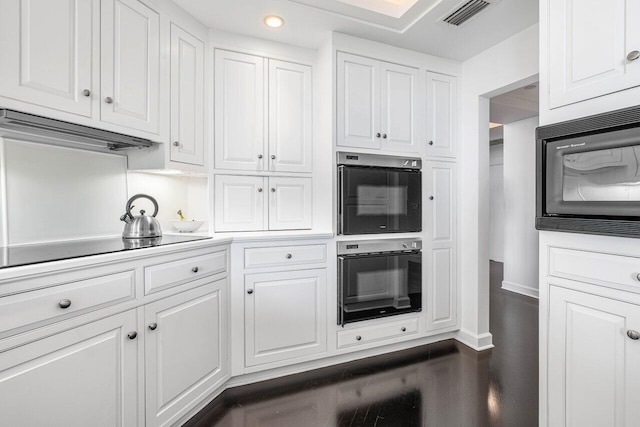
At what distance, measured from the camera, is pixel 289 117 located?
2.41 metres

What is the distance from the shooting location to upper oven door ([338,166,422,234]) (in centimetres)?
227

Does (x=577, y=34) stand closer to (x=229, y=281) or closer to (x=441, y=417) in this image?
(x=441, y=417)

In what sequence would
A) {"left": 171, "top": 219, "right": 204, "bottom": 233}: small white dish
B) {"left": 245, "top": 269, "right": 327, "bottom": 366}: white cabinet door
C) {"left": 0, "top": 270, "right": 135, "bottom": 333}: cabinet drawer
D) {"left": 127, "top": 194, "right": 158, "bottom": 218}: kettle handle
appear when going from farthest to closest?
{"left": 171, "top": 219, "right": 204, "bottom": 233}: small white dish → {"left": 245, "top": 269, "right": 327, "bottom": 366}: white cabinet door → {"left": 127, "top": 194, "right": 158, "bottom": 218}: kettle handle → {"left": 0, "top": 270, "right": 135, "bottom": 333}: cabinet drawer

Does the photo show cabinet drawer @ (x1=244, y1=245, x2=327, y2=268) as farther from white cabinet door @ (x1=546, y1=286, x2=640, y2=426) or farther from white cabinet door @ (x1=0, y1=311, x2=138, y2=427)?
white cabinet door @ (x1=546, y1=286, x2=640, y2=426)

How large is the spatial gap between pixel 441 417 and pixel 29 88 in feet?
8.59

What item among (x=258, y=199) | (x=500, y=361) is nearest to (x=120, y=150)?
(x=258, y=199)

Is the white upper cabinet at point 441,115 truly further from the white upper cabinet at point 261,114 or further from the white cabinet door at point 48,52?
the white cabinet door at point 48,52

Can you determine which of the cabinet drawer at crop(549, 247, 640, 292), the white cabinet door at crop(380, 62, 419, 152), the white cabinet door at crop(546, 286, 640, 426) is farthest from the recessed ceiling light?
the white cabinet door at crop(546, 286, 640, 426)

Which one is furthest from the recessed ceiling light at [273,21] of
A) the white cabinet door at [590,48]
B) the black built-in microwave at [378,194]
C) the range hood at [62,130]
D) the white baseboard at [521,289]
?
the white baseboard at [521,289]

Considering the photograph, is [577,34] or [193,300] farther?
[193,300]

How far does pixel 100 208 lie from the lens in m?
1.88

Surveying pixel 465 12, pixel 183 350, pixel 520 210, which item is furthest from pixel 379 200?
pixel 520 210

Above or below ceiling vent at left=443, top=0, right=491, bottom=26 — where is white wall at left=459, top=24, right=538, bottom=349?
below

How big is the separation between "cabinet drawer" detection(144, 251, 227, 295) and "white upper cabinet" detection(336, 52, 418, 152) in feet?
4.04
